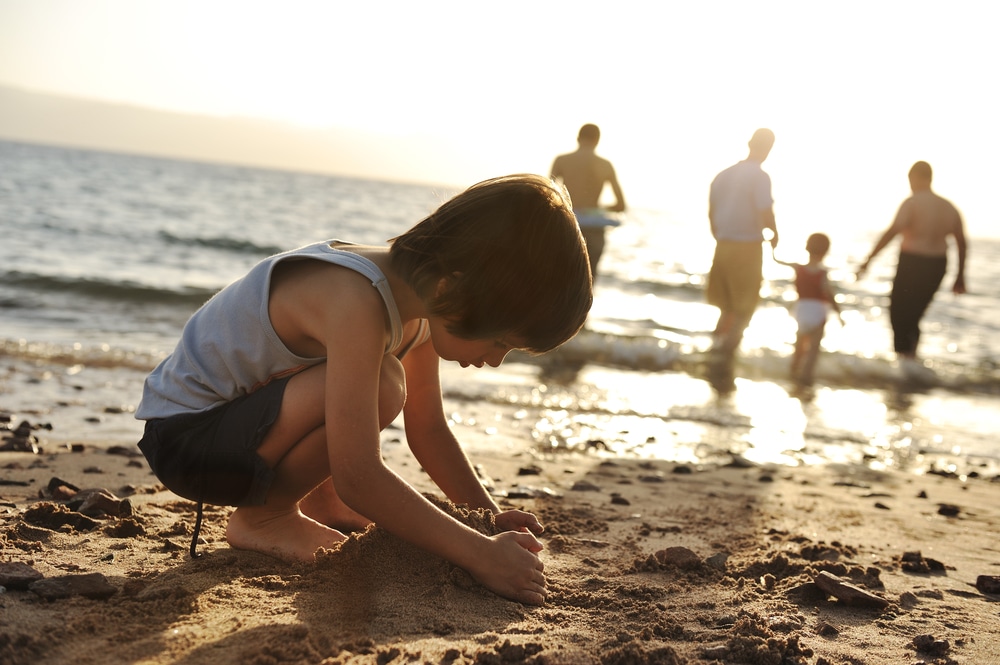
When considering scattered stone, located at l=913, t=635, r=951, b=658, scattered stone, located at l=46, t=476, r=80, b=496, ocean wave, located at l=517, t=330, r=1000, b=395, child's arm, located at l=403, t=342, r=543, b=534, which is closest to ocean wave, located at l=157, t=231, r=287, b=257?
ocean wave, located at l=517, t=330, r=1000, b=395

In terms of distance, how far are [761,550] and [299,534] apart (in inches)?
60.9

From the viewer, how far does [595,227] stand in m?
8.00

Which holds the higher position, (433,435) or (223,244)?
(433,435)

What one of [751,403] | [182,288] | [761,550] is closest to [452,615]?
[761,550]

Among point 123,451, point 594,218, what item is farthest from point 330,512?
point 594,218

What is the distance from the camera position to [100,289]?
1079cm

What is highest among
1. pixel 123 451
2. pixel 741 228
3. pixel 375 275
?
pixel 741 228

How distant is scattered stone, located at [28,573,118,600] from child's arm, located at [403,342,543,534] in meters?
0.95

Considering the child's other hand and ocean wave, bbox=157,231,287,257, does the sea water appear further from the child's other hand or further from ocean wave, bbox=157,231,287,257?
the child's other hand

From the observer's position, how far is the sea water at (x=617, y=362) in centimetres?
532

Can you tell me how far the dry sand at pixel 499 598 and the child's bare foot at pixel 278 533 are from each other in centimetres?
4

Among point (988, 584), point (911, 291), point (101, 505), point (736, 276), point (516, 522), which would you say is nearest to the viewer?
point (516, 522)

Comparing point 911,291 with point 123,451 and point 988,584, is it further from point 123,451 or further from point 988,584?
point 123,451

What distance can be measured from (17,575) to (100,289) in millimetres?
9616
